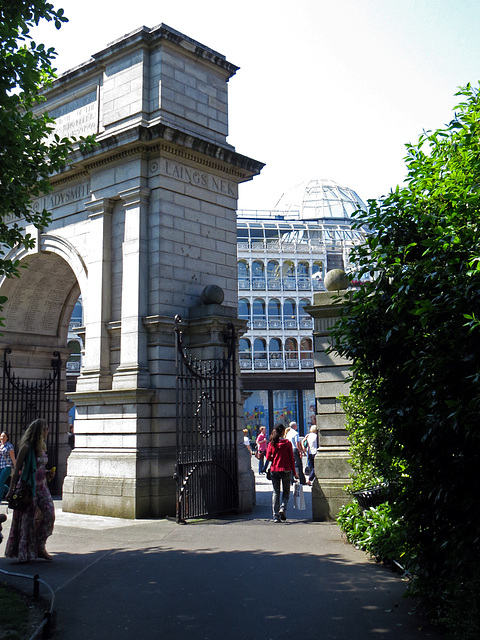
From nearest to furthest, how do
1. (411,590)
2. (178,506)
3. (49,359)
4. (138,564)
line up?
1. (411,590)
2. (138,564)
3. (178,506)
4. (49,359)

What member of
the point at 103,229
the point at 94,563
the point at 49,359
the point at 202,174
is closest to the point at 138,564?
the point at 94,563

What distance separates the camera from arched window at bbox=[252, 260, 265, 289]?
2030 inches

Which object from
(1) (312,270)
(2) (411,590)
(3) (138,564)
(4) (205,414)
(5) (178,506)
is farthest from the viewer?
(1) (312,270)

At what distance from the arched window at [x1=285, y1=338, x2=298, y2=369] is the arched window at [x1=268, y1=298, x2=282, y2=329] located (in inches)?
57.3

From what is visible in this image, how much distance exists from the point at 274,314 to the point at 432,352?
46.6 meters

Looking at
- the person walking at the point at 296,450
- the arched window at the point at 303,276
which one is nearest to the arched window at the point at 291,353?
the arched window at the point at 303,276

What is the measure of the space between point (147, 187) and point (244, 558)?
25.3ft

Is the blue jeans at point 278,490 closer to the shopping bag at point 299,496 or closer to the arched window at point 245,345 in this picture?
the shopping bag at point 299,496

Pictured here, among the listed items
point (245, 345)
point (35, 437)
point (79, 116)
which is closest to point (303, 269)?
point (245, 345)

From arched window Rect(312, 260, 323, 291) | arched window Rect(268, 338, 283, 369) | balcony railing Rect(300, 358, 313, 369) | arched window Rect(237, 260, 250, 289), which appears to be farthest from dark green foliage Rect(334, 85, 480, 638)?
arched window Rect(312, 260, 323, 291)

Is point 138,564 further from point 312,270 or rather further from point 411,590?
point 312,270

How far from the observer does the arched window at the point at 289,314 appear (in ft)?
167

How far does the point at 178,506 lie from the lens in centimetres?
1105

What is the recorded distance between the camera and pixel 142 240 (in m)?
12.6
